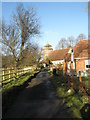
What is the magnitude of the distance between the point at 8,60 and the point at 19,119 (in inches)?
823

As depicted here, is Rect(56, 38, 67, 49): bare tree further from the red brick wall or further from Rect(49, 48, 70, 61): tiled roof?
the red brick wall

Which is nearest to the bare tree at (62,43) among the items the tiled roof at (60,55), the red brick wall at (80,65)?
the tiled roof at (60,55)

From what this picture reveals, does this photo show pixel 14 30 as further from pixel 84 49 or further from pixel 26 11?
pixel 84 49

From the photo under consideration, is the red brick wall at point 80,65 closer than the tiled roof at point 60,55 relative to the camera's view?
Yes

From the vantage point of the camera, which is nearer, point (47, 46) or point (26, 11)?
point (26, 11)

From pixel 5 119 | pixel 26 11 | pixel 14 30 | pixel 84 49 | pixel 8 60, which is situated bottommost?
pixel 5 119

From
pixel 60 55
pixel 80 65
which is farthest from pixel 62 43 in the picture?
pixel 80 65

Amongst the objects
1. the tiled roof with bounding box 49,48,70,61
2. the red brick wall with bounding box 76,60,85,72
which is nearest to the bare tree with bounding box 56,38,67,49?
the tiled roof with bounding box 49,48,70,61

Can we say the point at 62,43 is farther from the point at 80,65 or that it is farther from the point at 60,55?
the point at 80,65

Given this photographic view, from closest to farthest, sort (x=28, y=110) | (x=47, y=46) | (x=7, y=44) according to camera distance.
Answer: (x=28, y=110), (x=7, y=44), (x=47, y=46)

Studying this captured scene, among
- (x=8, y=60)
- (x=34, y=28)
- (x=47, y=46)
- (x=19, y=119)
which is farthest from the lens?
(x=47, y=46)

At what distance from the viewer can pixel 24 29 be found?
23.2 m

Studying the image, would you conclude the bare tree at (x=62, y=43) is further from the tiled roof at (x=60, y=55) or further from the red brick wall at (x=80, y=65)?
the red brick wall at (x=80, y=65)

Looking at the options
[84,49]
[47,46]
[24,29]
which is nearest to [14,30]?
[24,29]
